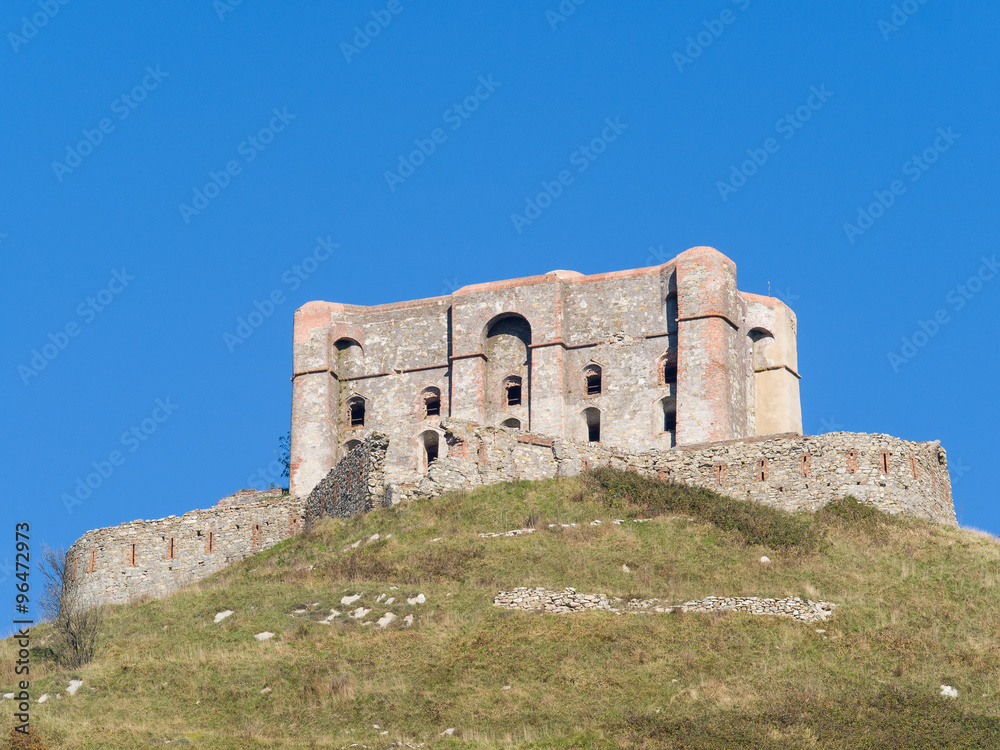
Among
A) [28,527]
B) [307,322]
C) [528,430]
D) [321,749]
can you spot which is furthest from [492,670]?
[307,322]

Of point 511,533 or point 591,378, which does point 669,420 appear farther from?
point 511,533

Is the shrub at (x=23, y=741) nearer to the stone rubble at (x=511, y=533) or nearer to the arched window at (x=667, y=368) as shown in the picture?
the stone rubble at (x=511, y=533)

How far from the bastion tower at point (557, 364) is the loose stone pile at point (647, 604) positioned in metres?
16.1

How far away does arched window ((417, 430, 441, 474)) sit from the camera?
177 feet

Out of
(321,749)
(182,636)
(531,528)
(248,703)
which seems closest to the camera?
(321,749)

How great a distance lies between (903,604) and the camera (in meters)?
33.9

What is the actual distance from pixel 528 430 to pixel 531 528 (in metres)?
13.1

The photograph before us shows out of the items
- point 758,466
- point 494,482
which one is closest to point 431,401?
point 494,482

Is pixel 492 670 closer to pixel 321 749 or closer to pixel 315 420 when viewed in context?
pixel 321 749

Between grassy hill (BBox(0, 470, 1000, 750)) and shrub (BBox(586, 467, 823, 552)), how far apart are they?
105mm

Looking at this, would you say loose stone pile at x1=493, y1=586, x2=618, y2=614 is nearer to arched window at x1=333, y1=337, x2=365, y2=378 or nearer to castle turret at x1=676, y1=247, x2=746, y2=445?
castle turret at x1=676, y1=247, x2=746, y2=445

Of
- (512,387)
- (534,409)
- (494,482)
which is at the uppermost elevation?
(512,387)

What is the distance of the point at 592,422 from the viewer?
53000 mm

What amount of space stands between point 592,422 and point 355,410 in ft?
29.4
